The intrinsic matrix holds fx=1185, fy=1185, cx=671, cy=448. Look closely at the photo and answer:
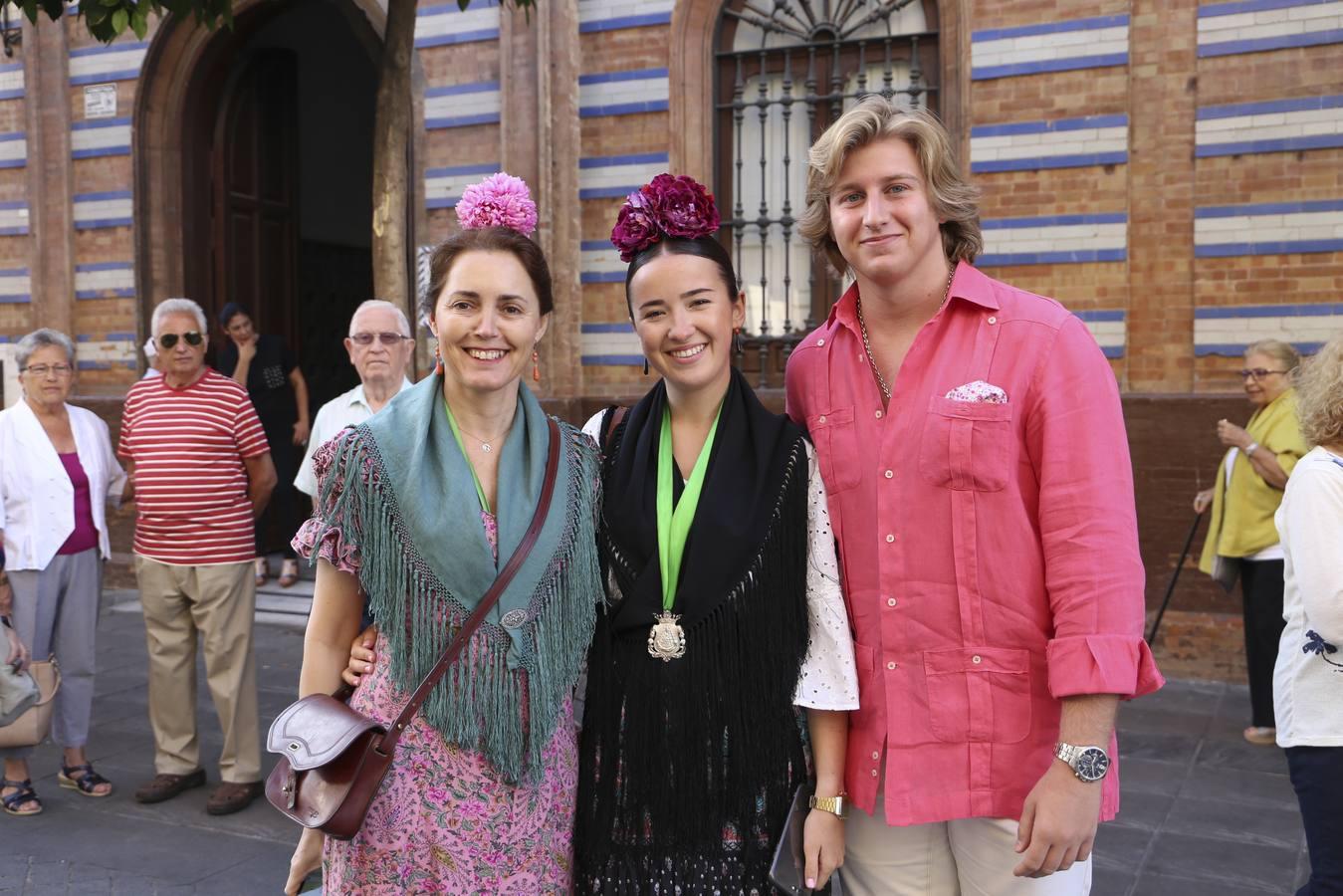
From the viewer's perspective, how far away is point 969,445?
7.52 ft

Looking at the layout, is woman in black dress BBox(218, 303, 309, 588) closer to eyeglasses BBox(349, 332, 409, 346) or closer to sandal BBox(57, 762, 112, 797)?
sandal BBox(57, 762, 112, 797)

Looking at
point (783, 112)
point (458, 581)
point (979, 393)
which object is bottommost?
point (458, 581)

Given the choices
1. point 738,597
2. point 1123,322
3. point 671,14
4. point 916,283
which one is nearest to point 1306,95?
point 1123,322

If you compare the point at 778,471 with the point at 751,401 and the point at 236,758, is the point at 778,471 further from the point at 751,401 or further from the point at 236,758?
the point at 236,758

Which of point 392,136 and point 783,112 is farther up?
point 783,112

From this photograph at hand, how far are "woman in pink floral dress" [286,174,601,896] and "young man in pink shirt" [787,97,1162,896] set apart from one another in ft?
2.03

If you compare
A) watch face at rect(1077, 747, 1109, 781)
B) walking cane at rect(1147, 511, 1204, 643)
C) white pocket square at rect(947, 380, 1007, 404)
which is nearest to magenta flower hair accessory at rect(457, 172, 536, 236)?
white pocket square at rect(947, 380, 1007, 404)

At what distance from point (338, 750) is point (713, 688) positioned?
2.43ft

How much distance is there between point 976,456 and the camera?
229 cm

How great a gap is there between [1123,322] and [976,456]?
5702 mm

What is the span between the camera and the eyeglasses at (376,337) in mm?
5262

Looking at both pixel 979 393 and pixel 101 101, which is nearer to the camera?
pixel 979 393

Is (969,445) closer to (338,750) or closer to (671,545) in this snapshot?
(671,545)

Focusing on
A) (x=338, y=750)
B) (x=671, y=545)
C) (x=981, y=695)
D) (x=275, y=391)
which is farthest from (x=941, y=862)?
(x=275, y=391)
